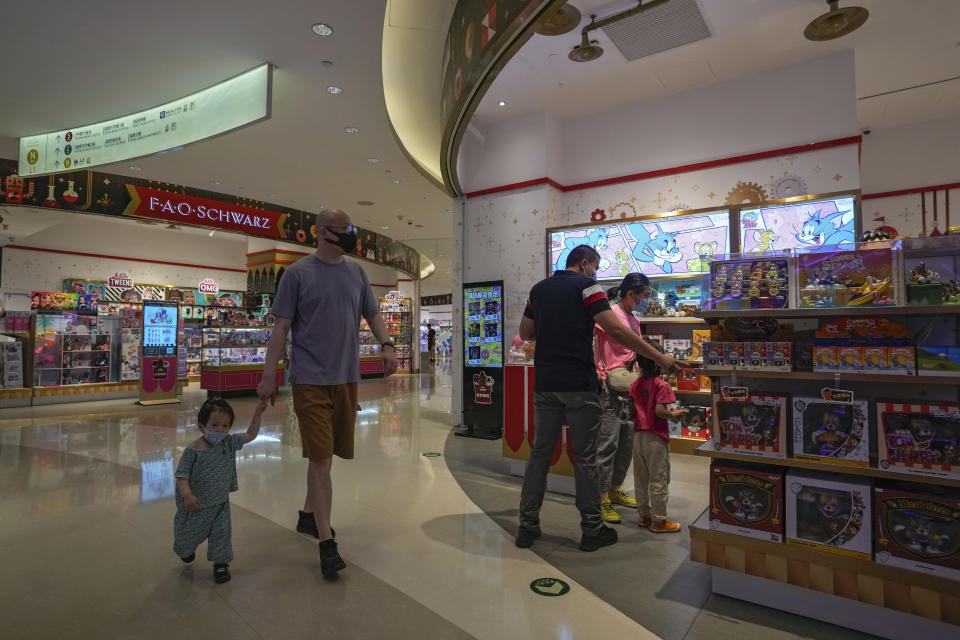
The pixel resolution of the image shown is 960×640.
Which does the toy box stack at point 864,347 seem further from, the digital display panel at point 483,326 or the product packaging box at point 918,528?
the digital display panel at point 483,326

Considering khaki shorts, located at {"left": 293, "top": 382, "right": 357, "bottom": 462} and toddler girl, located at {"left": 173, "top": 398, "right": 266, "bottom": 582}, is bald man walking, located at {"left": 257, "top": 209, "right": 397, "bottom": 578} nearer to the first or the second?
khaki shorts, located at {"left": 293, "top": 382, "right": 357, "bottom": 462}

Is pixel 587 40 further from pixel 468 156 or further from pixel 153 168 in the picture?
pixel 153 168

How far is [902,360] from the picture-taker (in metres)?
2.02

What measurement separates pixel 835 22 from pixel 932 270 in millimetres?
3068

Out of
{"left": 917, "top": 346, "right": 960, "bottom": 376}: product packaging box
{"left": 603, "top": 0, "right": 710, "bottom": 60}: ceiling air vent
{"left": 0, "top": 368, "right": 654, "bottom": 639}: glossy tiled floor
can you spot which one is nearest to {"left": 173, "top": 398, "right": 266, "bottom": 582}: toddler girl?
{"left": 0, "top": 368, "right": 654, "bottom": 639}: glossy tiled floor

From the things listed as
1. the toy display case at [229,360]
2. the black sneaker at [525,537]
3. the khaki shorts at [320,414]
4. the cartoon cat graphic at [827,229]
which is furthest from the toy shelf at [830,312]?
the toy display case at [229,360]

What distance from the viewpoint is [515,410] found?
4.31 metres

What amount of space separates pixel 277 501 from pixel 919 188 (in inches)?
343

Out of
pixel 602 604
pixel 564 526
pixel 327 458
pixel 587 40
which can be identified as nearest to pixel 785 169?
pixel 587 40

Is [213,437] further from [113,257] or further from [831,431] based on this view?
[113,257]

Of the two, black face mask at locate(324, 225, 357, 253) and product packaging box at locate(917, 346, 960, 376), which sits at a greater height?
black face mask at locate(324, 225, 357, 253)

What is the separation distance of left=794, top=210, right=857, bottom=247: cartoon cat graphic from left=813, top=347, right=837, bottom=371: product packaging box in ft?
8.72

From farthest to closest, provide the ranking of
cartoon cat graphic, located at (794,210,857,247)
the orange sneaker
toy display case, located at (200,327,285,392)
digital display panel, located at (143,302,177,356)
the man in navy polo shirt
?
toy display case, located at (200,327,285,392) < digital display panel, located at (143,302,177,356) < cartoon cat graphic, located at (794,210,857,247) < the orange sneaker < the man in navy polo shirt

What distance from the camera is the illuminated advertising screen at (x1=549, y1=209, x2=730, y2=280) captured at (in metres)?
4.98
